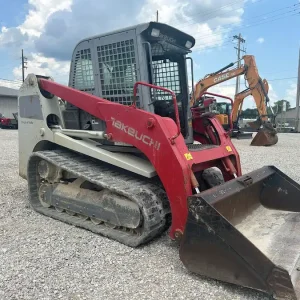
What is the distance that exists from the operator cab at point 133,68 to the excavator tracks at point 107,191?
599 mm

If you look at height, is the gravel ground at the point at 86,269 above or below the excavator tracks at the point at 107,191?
below

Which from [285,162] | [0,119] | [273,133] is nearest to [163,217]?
[285,162]

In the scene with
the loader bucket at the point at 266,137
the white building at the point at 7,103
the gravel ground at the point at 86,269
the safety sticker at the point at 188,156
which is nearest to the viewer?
the gravel ground at the point at 86,269

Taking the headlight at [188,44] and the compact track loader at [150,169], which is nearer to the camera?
the compact track loader at [150,169]

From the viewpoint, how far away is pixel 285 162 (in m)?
10.4

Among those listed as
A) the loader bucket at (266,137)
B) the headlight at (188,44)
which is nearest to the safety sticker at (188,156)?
the headlight at (188,44)

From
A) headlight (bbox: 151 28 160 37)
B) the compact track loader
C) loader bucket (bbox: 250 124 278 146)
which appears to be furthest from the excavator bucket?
headlight (bbox: 151 28 160 37)

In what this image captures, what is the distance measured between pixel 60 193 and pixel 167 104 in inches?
73.1

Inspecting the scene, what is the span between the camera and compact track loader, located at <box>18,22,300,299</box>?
3035 millimetres

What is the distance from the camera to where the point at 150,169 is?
3.97 metres

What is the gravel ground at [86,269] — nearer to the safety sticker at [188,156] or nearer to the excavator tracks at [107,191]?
the excavator tracks at [107,191]

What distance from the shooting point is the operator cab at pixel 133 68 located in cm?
434

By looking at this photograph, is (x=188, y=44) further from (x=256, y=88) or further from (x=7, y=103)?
(x=7, y=103)

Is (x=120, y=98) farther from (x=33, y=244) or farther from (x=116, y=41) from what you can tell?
(x=33, y=244)
